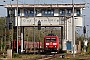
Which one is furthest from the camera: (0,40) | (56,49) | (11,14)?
(0,40)

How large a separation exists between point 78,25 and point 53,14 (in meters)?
5.74

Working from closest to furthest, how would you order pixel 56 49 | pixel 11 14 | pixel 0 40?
pixel 56 49, pixel 11 14, pixel 0 40

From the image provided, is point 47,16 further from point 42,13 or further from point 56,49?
point 56,49

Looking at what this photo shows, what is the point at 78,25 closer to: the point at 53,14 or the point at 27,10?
the point at 53,14

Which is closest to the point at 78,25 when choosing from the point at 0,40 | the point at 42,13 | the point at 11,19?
the point at 42,13

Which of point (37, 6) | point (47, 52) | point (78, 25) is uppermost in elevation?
point (37, 6)

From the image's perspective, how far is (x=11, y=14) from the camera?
68.2 metres

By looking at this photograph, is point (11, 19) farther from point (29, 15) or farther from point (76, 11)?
point (76, 11)

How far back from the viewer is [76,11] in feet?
220

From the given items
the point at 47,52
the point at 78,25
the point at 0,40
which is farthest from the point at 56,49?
the point at 0,40

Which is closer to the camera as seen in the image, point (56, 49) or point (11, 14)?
point (56, 49)

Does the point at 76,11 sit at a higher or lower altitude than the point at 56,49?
higher

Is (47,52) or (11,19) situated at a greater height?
(11,19)

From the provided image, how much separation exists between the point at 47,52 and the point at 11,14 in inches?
461
